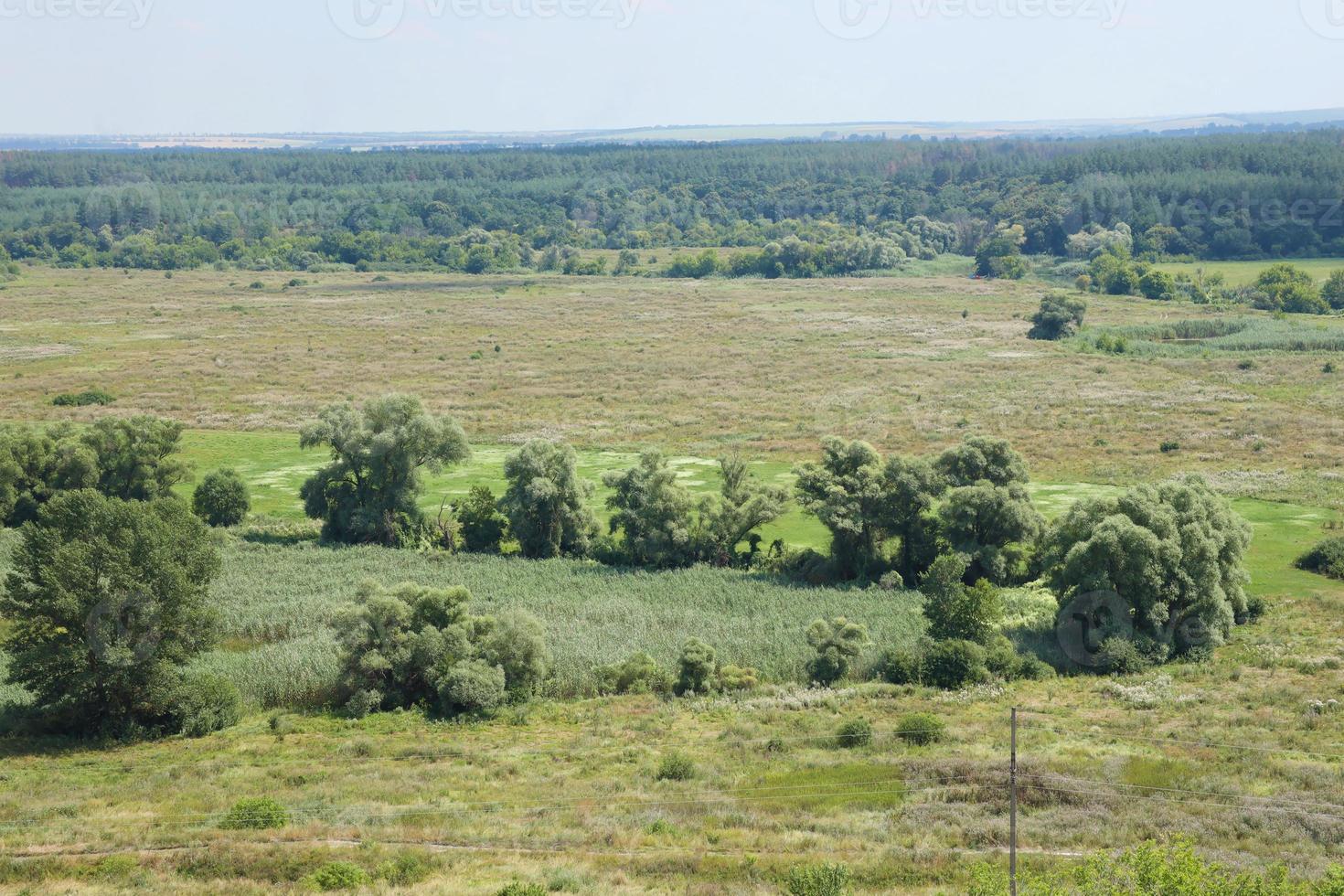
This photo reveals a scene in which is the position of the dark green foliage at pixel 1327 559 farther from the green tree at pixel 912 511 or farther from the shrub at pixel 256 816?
the shrub at pixel 256 816

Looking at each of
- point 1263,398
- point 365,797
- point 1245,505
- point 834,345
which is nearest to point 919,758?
point 365,797

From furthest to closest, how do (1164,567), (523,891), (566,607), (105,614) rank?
(566,607) → (1164,567) → (105,614) → (523,891)

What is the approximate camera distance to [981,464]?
51312 millimetres

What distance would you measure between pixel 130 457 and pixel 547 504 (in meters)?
21.0

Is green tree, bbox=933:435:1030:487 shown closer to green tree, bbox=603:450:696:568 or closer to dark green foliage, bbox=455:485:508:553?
green tree, bbox=603:450:696:568

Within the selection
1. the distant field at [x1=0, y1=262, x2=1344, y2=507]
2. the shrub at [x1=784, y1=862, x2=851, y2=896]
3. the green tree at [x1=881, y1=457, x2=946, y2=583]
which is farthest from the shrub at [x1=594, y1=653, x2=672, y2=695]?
the distant field at [x1=0, y1=262, x2=1344, y2=507]

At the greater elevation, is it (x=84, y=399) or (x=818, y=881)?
(x=818, y=881)

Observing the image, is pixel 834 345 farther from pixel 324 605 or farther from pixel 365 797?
pixel 365 797

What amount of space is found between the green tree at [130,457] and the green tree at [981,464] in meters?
35.6

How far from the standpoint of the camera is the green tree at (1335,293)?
13085 centimetres

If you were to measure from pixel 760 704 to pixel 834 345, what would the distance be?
80.1 m

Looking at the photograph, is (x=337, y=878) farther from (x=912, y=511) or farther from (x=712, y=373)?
(x=712, y=373)

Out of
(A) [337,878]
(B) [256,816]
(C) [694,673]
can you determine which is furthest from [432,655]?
(A) [337,878]

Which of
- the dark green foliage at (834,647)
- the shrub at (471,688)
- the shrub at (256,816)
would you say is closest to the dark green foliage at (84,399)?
the shrub at (471,688)
